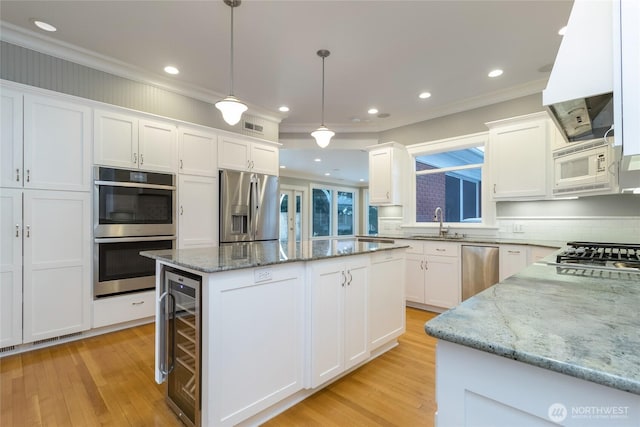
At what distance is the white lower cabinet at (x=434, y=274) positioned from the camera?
144 inches

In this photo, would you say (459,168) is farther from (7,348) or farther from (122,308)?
(7,348)

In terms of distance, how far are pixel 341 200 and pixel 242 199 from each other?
698cm

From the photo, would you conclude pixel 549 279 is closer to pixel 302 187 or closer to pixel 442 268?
pixel 442 268

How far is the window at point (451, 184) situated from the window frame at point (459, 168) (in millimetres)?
62

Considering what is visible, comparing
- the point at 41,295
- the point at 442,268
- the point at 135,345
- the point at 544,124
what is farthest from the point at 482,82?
the point at 41,295

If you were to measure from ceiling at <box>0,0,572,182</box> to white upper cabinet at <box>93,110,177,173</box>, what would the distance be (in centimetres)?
55

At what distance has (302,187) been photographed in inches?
364

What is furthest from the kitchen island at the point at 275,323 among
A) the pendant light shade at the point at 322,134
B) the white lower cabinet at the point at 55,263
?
the white lower cabinet at the point at 55,263

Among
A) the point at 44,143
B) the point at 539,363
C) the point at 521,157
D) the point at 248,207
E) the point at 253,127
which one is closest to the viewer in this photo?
the point at 539,363

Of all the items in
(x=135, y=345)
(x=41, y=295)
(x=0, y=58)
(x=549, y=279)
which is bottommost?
(x=135, y=345)

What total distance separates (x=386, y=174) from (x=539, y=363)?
4188 mm

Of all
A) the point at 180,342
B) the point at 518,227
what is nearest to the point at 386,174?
the point at 518,227

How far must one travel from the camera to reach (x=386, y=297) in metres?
2.58

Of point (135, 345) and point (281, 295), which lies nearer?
point (281, 295)
